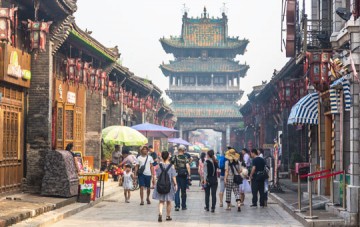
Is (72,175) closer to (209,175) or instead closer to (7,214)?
(209,175)

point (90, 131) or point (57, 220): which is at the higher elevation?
point (90, 131)

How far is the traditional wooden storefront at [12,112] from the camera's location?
17719 mm

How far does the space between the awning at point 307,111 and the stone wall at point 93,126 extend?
449 inches

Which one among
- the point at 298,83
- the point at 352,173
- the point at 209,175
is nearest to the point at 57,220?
the point at 209,175

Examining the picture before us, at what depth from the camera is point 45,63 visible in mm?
20031

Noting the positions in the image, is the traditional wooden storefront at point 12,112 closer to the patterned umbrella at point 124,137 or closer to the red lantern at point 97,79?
the red lantern at point 97,79

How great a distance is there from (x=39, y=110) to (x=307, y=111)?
25.2ft

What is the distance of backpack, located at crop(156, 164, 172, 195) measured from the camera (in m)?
16.2

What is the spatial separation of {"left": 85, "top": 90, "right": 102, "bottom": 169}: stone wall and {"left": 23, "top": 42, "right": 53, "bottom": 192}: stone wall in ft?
35.7

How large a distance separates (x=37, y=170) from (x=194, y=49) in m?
64.8

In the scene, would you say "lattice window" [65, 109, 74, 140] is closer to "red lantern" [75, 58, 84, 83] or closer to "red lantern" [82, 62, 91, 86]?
"red lantern" [82, 62, 91, 86]

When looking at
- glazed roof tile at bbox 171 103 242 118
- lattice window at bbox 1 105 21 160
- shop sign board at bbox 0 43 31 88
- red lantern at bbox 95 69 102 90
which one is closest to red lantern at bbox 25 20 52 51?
shop sign board at bbox 0 43 31 88

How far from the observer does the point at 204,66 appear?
3250 inches

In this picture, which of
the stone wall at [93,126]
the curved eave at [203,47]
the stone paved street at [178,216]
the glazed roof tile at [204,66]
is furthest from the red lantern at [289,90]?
the curved eave at [203,47]
